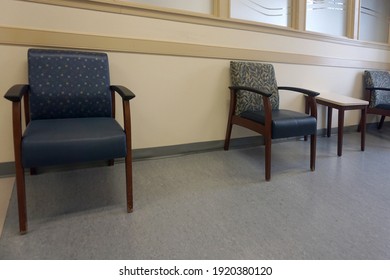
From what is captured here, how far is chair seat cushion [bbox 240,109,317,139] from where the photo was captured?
191 cm

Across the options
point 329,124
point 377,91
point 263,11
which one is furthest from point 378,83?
point 263,11

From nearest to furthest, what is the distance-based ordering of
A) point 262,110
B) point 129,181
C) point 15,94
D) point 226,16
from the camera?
point 15,94, point 129,181, point 262,110, point 226,16

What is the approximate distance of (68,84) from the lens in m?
1.69

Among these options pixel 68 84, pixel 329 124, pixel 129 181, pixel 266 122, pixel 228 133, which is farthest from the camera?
pixel 329 124

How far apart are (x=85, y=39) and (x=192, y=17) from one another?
88 cm

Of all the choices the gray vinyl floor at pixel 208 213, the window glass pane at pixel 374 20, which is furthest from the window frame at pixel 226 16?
the gray vinyl floor at pixel 208 213

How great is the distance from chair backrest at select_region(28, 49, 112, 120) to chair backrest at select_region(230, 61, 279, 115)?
3.64 feet

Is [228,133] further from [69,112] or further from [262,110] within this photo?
[69,112]

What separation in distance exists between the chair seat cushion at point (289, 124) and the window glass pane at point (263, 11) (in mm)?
1112

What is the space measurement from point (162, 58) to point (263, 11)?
1265 mm

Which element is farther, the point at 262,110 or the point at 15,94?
the point at 262,110

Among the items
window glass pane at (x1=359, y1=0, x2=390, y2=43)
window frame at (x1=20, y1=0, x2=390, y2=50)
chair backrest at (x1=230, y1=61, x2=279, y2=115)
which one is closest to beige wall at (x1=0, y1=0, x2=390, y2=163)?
window frame at (x1=20, y1=0, x2=390, y2=50)

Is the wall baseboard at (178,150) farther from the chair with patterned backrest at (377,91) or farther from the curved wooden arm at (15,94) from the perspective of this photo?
the chair with patterned backrest at (377,91)

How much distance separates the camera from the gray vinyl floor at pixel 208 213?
3.81ft
